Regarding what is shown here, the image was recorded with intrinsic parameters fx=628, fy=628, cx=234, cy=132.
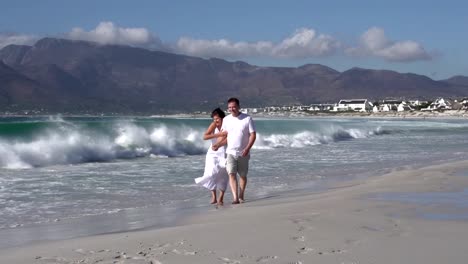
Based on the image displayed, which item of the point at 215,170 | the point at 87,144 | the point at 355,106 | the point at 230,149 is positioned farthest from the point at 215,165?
the point at 355,106

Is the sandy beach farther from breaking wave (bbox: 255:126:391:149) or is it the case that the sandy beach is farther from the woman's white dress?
breaking wave (bbox: 255:126:391:149)

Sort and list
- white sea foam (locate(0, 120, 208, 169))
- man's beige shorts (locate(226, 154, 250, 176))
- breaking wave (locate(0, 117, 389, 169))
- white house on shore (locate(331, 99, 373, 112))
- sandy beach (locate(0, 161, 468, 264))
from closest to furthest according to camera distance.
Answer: sandy beach (locate(0, 161, 468, 264)), man's beige shorts (locate(226, 154, 250, 176)), white sea foam (locate(0, 120, 208, 169)), breaking wave (locate(0, 117, 389, 169)), white house on shore (locate(331, 99, 373, 112))

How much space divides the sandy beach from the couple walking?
1.29m

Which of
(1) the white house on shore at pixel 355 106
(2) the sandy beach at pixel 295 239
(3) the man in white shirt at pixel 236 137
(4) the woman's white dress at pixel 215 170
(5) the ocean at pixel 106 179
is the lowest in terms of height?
(1) the white house on shore at pixel 355 106

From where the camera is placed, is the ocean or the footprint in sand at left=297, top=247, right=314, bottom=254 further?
the ocean

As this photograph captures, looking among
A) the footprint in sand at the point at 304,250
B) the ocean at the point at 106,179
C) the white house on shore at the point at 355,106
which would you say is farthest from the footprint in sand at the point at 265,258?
the white house on shore at the point at 355,106

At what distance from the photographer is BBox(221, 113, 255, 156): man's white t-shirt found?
9.30 metres

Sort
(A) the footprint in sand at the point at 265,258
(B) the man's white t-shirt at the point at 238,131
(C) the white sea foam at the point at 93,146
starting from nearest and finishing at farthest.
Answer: (A) the footprint in sand at the point at 265,258, (B) the man's white t-shirt at the point at 238,131, (C) the white sea foam at the point at 93,146

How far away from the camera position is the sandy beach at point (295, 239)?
16.6 ft

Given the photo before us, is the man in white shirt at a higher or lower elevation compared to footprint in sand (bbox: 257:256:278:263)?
higher

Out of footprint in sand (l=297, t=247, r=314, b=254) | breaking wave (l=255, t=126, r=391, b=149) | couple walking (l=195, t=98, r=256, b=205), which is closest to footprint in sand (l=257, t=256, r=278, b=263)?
footprint in sand (l=297, t=247, r=314, b=254)

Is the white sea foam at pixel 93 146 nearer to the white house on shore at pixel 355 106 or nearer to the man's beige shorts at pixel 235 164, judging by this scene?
the man's beige shorts at pixel 235 164

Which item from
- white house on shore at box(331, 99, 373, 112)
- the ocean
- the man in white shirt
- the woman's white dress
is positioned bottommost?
white house on shore at box(331, 99, 373, 112)

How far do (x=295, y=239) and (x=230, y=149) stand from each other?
3814 mm
